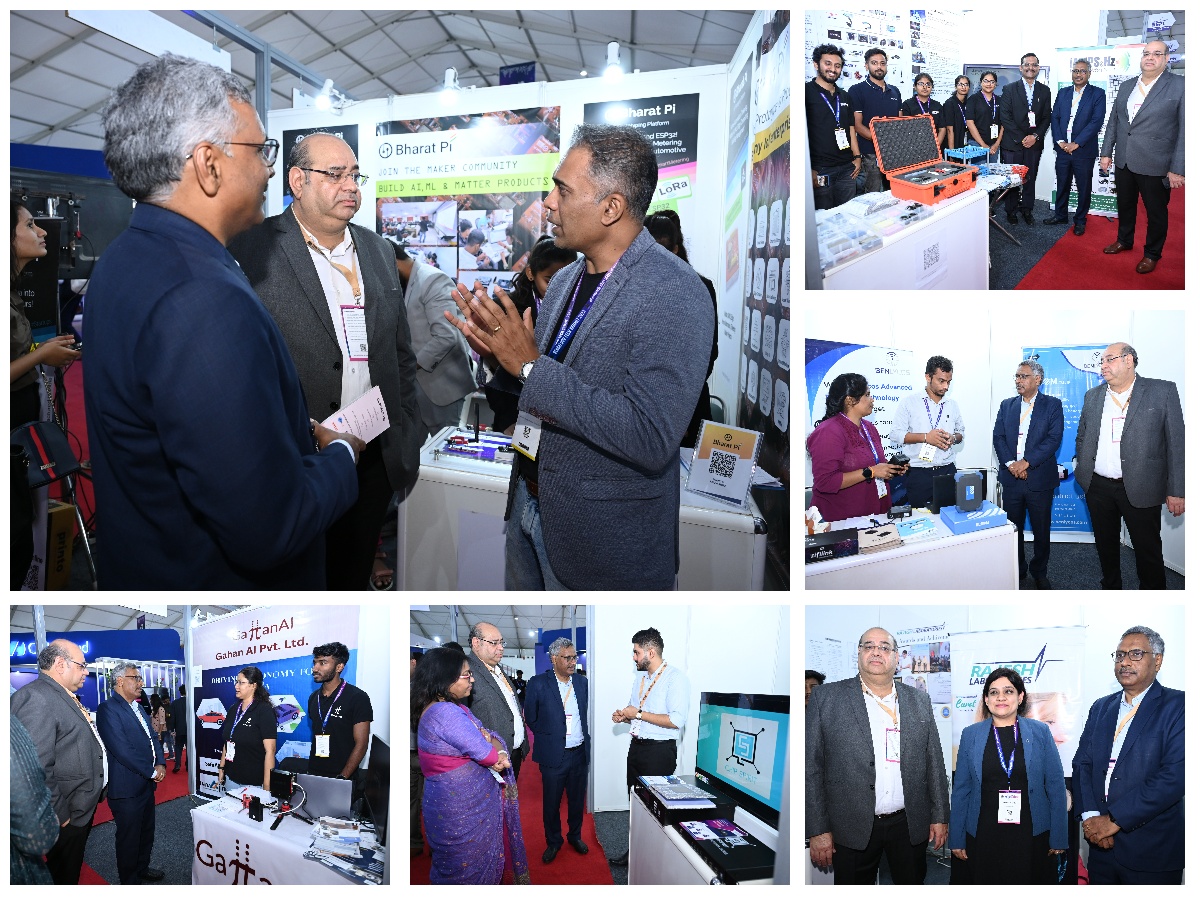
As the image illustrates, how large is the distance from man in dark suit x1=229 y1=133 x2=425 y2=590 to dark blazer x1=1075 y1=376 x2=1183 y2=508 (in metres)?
1.77

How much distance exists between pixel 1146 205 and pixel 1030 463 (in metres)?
0.67

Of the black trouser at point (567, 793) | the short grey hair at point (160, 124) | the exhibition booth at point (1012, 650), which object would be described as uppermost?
the short grey hair at point (160, 124)

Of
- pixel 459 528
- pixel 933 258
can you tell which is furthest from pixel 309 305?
pixel 933 258

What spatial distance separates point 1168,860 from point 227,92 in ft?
9.01

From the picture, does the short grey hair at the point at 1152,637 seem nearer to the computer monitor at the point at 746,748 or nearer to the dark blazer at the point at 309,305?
the computer monitor at the point at 746,748

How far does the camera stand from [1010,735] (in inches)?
82.9

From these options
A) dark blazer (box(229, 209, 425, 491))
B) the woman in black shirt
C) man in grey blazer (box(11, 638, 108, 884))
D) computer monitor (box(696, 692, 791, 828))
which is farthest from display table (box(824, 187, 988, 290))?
man in grey blazer (box(11, 638, 108, 884))

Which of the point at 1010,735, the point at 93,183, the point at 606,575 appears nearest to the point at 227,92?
the point at 606,575

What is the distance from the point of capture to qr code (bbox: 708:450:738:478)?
2.75 m

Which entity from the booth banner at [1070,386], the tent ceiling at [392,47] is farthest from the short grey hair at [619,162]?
the booth banner at [1070,386]

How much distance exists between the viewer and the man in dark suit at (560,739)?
212 centimetres

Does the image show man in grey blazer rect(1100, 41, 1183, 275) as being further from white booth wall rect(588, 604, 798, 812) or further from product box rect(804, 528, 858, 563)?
white booth wall rect(588, 604, 798, 812)

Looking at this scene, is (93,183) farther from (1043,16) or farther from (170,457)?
(1043,16)

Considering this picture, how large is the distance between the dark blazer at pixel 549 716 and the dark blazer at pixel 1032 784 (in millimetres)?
953
